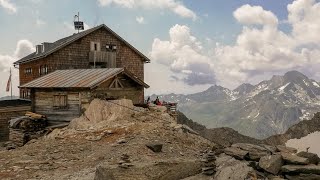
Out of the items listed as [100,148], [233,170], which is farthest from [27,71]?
[233,170]

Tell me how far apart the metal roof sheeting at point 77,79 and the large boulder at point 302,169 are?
16.5m

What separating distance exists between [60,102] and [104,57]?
18319mm

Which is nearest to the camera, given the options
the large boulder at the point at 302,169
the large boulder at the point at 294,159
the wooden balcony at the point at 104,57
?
the large boulder at the point at 302,169

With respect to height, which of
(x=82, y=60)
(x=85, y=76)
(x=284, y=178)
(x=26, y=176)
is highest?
(x=82, y=60)

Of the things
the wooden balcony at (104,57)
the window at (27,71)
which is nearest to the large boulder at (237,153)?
the wooden balcony at (104,57)

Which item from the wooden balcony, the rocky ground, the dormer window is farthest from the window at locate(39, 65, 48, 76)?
the rocky ground

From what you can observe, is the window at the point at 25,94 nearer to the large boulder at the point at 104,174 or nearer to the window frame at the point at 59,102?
the window frame at the point at 59,102

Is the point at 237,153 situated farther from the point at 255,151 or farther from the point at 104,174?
the point at 104,174

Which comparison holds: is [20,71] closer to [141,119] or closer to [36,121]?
[36,121]

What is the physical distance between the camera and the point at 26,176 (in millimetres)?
16031

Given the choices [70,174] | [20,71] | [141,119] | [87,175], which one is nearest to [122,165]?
[87,175]

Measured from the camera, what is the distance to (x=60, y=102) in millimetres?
27344

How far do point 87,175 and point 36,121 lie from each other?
13662mm

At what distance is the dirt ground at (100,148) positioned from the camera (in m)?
16.5
